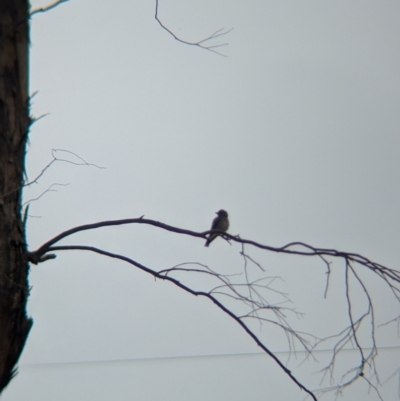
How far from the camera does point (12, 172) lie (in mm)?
1370

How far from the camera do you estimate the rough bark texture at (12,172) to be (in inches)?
52.7

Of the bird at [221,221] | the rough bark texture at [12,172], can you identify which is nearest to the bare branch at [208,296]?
the rough bark texture at [12,172]

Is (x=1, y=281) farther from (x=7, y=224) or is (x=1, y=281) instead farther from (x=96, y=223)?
(x=96, y=223)

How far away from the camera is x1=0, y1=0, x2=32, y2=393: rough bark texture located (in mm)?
1338

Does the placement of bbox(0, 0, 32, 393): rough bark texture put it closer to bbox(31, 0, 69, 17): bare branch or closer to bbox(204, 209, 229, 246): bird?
bbox(31, 0, 69, 17): bare branch

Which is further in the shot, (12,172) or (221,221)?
(221,221)

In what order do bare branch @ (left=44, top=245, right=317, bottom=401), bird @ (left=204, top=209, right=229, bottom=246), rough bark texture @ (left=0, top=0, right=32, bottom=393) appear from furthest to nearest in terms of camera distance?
bird @ (left=204, top=209, right=229, bottom=246)
bare branch @ (left=44, top=245, right=317, bottom=401)
rough bark texture @ (left=0, top=0, right=32, bottom=393)

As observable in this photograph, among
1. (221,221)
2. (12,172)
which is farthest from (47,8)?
(221,221)

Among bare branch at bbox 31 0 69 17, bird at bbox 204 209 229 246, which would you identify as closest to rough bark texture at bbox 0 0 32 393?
bare branch at bbox 31 0 69 17

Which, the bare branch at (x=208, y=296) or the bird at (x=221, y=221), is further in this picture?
the bird at (x=221, y=221)

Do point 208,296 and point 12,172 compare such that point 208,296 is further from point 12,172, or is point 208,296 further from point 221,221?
point 221,221

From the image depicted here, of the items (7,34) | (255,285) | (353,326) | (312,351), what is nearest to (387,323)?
(353,326)

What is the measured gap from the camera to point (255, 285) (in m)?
1.81

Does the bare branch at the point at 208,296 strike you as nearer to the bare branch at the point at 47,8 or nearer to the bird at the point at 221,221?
the bare branch at the point at 47,8
